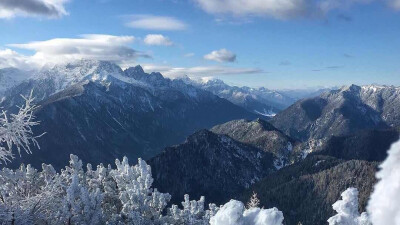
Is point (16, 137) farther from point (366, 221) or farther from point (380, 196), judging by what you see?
point (366, 221)

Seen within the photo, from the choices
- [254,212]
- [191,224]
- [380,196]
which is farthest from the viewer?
[191,224]

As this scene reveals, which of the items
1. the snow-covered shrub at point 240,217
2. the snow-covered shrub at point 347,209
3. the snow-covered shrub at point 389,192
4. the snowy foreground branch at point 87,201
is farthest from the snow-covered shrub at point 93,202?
the snow-covered shrub at point 389,192

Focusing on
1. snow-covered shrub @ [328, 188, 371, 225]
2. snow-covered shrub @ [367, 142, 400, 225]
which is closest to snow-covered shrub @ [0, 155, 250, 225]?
snow-covered shrub @ [328, 188, 371, 225]

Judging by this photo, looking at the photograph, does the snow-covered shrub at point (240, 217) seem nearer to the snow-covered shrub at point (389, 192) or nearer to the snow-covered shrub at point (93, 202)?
the snow-covered shrub at point (389, 192)

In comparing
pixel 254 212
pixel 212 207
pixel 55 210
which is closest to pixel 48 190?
pixel 55 210

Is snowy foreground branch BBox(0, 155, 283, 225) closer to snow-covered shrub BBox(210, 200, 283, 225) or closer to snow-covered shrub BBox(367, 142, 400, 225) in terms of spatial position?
snow-covered shrub BBox(210, 200, 283, 225)

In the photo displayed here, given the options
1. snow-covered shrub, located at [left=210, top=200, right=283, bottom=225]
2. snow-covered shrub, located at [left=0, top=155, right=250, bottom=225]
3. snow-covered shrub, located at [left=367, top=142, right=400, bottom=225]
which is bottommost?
snow-covered shrub, located at [left=0, top=155, right=250, bottom=225]
